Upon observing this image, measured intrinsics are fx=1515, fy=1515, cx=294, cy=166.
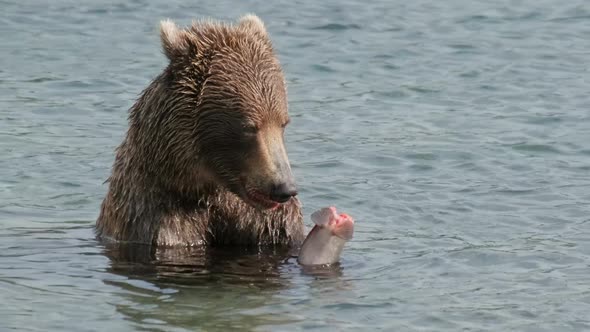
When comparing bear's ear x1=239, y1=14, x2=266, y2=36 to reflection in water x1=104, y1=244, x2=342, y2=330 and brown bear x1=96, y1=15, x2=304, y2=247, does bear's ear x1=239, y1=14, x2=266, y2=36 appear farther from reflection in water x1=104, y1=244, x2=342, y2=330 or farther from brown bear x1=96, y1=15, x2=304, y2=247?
reflection in water x1=104, y1=244, x2=342, y2=330

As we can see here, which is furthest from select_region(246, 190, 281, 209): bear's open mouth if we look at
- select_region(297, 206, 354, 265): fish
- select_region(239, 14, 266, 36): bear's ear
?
select_region(239, 14, 266, 36): bear's ear

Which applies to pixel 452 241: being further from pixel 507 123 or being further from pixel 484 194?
pixel 507 123

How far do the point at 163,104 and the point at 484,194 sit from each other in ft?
11.1

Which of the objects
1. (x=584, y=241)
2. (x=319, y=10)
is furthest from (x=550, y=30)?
(x=584, y=241)

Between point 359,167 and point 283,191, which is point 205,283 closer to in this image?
point 283,191

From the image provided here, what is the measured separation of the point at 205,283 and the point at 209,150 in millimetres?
875

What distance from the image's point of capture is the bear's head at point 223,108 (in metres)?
9.70

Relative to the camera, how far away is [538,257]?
10.3 m

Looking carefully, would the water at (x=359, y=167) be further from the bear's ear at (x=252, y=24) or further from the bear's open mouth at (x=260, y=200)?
the bear's ear at (x=252, y=24)

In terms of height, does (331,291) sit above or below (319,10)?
below

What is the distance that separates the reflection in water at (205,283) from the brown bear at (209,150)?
0.48 feet

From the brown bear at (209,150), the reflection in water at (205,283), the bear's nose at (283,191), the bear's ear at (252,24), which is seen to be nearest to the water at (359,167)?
the reflection in water at (205,283)

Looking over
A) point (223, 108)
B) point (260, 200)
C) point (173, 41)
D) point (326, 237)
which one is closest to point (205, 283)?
point (260, 200)

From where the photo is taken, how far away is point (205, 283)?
967cm
